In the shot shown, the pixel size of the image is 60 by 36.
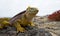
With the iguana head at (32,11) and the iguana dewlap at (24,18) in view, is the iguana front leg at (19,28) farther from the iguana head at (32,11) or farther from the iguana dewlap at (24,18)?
the iguana head at (32,11)

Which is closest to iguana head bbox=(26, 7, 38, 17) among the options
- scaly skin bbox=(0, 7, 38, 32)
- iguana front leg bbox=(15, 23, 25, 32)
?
scaly skin bbox=(0, 7, 38, 32)

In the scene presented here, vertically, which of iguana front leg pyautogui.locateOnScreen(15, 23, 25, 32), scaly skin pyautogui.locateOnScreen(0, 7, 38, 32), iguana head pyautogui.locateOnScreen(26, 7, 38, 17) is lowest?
iguana front leg pyautogui.locateOnScreen(15, 23, 25, 32)

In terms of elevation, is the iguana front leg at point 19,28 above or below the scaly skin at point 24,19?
below

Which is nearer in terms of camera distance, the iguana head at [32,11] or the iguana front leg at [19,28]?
the iguana front leg at [19,28]

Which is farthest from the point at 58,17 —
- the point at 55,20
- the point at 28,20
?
the point at 28,20

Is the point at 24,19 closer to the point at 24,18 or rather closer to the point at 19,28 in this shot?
the point at 24,18

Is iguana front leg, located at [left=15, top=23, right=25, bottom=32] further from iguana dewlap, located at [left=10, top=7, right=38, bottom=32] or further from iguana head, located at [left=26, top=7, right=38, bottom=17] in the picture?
iguana head, located at [left=26, top=7, right=38, bottom=17]

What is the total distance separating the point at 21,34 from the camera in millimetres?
2084

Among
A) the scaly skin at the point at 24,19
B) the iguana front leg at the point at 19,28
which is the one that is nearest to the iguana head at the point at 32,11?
the scaly skin at the point at 24,19

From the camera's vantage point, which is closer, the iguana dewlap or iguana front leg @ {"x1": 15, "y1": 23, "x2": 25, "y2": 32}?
iguana front leg @ {"x1": 15, "y1": 23, "x2": 25, "y2": 32}

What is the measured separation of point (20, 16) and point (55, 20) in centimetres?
68

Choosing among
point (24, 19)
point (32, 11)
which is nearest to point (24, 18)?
point (24, 19)

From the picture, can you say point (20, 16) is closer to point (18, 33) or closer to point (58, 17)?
point (18, 33)

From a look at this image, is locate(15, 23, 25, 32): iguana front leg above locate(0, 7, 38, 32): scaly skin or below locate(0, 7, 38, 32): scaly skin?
below
